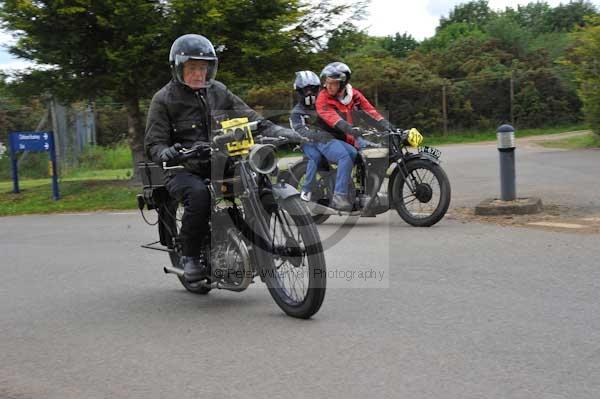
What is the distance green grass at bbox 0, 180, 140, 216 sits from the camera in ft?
48.6

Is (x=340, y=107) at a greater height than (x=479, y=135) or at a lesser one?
greater

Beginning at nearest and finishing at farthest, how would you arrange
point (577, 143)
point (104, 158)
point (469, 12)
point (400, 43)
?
point (577, 143) < point (104, 158) < point (400, 43) < point (469, 12)

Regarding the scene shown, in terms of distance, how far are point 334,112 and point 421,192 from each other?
1.42 meters

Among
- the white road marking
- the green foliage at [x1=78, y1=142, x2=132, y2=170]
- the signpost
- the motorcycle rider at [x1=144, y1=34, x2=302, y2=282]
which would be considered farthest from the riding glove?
the green foliage at [x1=78, y1=142, x2=132, y2=170]

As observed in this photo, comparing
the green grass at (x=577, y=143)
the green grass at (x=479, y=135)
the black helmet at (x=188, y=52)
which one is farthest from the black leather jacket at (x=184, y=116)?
the green grass at (x=479, y=135)

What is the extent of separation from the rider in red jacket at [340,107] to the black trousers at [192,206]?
3.99m

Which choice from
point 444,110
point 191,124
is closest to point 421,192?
point 191,124

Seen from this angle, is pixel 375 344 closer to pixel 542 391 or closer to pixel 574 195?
pixel 542 391

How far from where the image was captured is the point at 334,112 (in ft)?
32.3

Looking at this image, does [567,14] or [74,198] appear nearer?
[74,198]

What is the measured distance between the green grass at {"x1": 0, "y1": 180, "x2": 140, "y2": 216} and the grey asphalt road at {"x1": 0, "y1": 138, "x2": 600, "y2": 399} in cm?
568

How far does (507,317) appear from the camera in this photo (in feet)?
17.6

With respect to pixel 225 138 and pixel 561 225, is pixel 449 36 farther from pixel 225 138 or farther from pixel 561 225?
pixel 225 138

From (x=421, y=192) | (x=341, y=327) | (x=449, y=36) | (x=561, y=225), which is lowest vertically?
(x=341, y=327)
